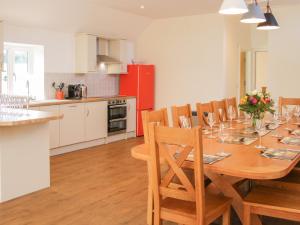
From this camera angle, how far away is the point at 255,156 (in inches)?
98.7

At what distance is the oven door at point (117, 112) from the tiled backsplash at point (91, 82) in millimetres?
621

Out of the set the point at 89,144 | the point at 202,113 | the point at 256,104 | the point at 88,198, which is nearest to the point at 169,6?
the point at 202,113

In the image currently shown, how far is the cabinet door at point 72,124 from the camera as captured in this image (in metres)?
5.97

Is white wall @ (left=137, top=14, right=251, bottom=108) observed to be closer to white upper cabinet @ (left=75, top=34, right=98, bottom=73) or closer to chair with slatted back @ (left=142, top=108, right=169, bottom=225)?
white upper cabinet @ (left=75, top=34, right=98, bottom=73)

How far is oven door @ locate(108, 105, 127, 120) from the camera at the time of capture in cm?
695

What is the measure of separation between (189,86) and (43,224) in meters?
4.94

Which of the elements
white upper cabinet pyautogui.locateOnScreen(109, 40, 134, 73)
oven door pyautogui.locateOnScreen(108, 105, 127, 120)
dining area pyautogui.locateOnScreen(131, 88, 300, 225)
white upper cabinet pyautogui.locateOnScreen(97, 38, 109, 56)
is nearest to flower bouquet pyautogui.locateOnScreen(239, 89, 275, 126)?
dining area pyautogui.locateOnScreen(131, 88, 300, 225)

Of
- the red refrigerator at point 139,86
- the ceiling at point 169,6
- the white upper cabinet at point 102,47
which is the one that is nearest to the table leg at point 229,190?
the ceiling at point 169,6

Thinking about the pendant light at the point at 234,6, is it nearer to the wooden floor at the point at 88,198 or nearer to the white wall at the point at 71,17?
the wooden floor at the point at 88,198

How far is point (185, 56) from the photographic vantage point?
7516 mm

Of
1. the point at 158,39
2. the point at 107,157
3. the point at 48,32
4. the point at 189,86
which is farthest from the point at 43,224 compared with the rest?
the point at 158,39

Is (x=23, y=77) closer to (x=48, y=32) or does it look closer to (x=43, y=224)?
(x=48, y=32)

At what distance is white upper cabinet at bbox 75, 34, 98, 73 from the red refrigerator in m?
1.07

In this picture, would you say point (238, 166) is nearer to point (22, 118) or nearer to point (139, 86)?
point (22, 118)
